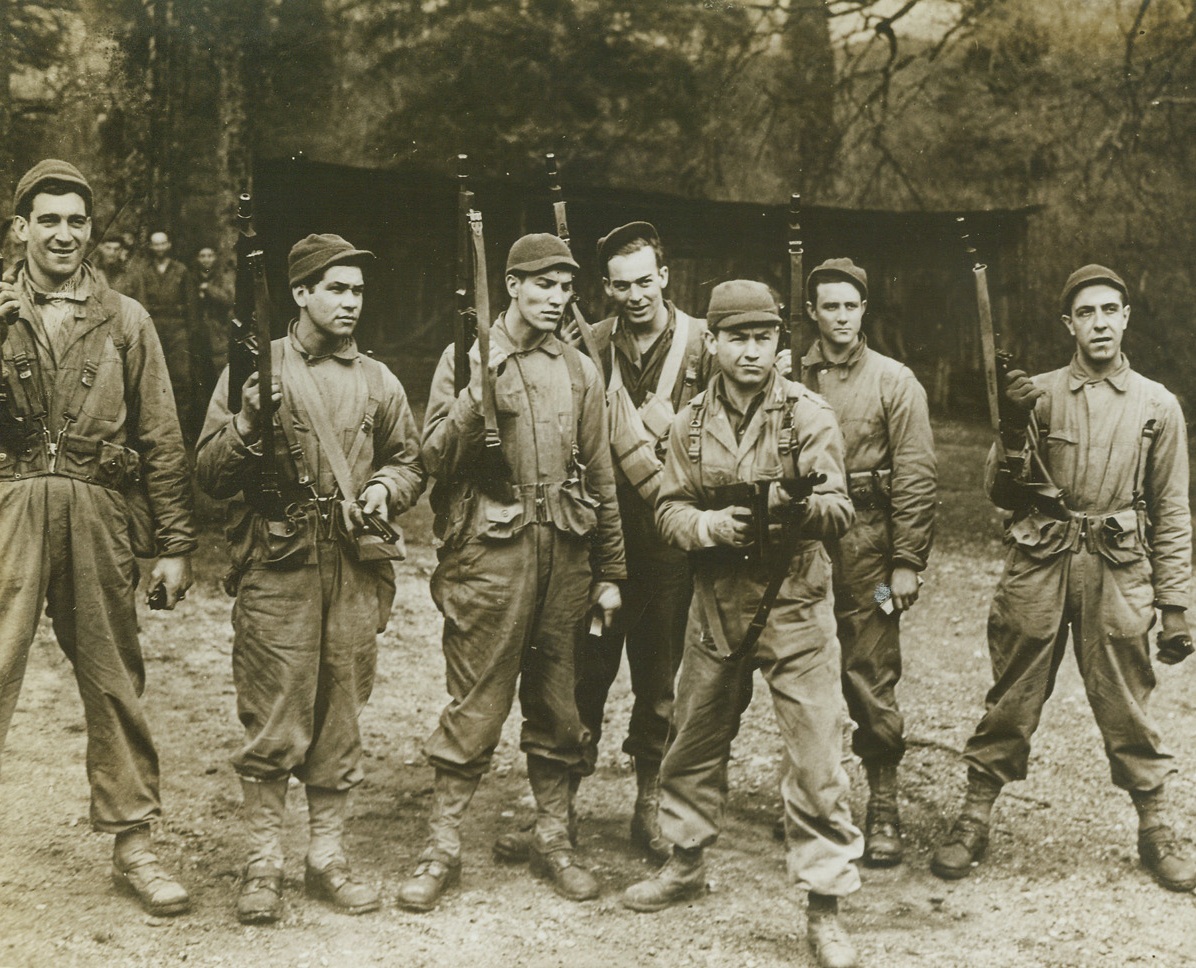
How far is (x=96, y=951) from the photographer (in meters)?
3.83

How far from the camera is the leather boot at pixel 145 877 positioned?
407 centimetres

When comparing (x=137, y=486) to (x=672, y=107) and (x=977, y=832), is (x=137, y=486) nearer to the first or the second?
(x=977, y=832)

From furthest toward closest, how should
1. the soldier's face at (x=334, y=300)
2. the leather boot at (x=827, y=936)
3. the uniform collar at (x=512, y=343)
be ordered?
the uniform collar at (x=512, y=343), the soldier's face at (x=334, y=300), the leather boot at (x=827, y=936)

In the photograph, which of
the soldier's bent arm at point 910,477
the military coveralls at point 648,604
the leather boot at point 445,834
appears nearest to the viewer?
the leather boot at point 445,834

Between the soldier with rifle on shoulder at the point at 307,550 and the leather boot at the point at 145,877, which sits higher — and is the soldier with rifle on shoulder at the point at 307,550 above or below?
above

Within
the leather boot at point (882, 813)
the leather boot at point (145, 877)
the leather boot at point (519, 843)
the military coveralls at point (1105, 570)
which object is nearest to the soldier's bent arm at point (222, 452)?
the leather boot at point (145, 877)

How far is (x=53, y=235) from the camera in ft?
13.4

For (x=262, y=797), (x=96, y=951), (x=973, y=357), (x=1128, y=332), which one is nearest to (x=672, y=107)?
(x=973, y=357)

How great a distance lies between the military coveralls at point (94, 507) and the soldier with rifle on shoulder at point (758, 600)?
71.2 inches

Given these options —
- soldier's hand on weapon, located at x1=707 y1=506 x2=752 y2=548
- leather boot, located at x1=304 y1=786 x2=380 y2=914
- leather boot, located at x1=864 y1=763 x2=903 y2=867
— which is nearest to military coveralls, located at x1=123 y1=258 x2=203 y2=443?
leather boot, located at x1=304 y1=786 x2=380 y2=914

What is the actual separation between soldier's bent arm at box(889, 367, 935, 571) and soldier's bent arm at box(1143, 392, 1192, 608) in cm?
83

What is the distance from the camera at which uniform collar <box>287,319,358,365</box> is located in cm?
430

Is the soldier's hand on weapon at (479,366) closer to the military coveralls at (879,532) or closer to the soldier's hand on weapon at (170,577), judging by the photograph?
the soldier's hand on weapon at (170,577)

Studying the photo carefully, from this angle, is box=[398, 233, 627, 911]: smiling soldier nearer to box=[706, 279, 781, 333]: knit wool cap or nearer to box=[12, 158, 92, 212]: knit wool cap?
box=[706, 279, 781, 333]: knit wool cap
